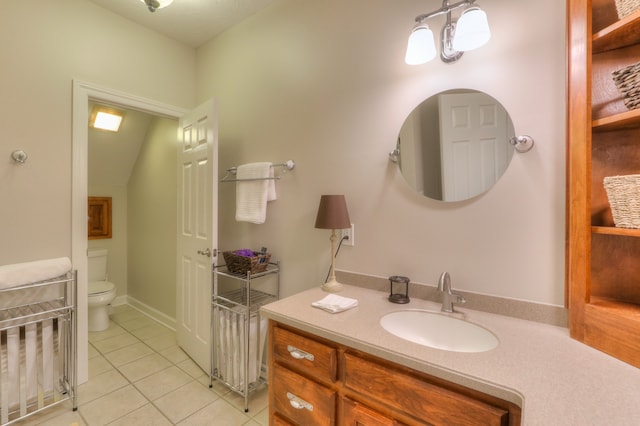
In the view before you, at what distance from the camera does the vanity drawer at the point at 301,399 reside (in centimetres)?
109

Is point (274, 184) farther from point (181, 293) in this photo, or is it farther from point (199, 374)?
point (199, 374)

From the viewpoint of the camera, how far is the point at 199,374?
2.19 metres

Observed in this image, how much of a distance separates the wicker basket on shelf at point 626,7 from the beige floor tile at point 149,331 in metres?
3.63

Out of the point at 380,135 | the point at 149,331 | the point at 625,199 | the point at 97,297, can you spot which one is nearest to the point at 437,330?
the point at 625,199

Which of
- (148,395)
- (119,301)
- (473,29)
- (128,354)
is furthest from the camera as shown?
(119,301)

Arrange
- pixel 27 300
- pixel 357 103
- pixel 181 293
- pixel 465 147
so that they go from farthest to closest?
pixel 181 293, pixel 27 300, pixel 357 103, pixel 465 147

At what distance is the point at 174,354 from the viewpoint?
246 cm

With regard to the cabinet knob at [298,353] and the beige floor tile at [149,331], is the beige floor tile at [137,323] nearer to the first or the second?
the beige floor tile at [149,331]

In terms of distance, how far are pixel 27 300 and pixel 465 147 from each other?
8.63 ft

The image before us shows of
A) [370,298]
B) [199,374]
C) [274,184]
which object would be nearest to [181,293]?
[199,374]

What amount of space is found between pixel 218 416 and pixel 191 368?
0.65 meters

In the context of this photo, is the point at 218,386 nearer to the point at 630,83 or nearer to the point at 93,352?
the point at 93,352

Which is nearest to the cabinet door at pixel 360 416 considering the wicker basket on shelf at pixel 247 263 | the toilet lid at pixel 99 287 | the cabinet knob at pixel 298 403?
the cabinet knob at pixel 298 403

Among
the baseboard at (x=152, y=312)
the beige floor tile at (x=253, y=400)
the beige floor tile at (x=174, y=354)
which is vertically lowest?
the beige floor tile at (x=253, y=400)
